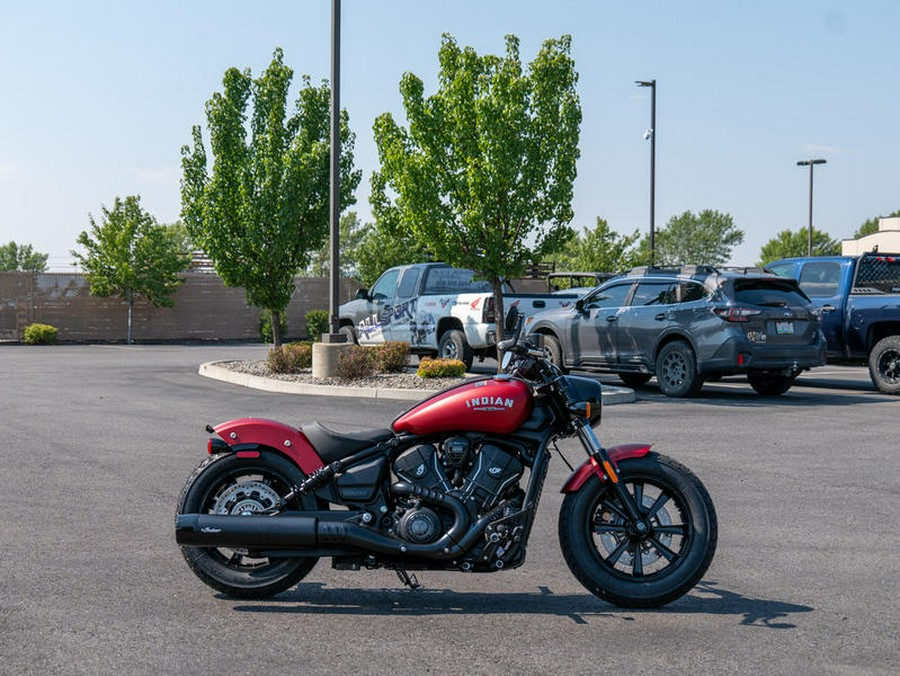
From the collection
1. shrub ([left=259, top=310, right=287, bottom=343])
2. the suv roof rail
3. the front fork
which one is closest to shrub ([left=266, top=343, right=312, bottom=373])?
the suv roof rail

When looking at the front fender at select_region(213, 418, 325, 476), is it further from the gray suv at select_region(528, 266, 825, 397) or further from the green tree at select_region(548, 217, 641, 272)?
the green tree at select_region(548, 217, 641, 272)

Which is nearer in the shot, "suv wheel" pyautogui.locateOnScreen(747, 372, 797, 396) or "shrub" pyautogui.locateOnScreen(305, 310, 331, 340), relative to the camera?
"suv wheel" pyautogui.locateOnScreen(747, 372, 797, 396)

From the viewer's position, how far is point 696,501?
18.3 feet

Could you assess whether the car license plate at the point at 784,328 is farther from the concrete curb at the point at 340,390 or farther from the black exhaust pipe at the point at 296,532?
the black exhaust pipe at the point at 296,532

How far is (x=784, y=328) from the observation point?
52.4ft

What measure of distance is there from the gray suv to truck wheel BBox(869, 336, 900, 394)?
121cm

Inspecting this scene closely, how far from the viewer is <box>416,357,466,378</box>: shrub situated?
59.5ft

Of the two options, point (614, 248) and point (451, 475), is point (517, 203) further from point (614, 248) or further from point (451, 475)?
point (614, 248)

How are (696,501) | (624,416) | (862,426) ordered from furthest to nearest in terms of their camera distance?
(624,416)
(862,426)
(696,501)

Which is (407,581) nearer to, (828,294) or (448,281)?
(828,294)

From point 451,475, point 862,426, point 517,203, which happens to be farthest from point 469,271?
point 451,475

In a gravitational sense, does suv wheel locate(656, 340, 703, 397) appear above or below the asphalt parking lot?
above

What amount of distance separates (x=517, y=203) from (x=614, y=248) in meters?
22.3

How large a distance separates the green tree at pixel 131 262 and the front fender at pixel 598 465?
108 feet
